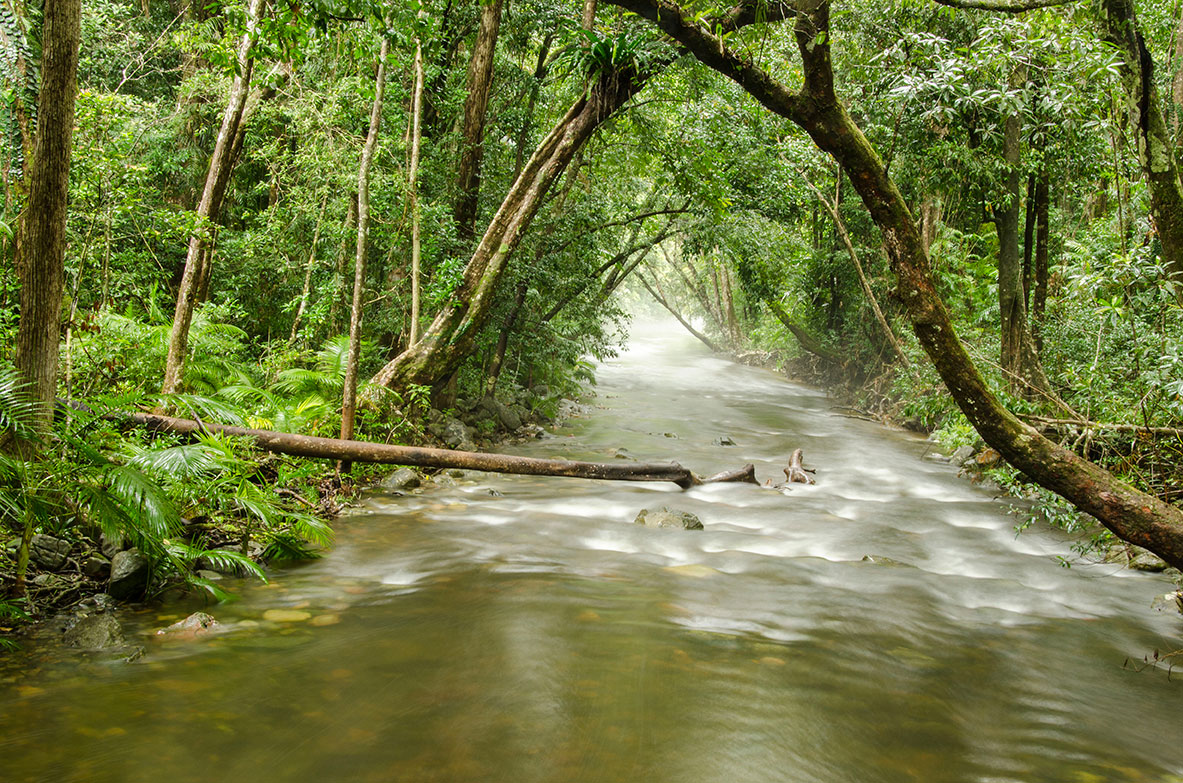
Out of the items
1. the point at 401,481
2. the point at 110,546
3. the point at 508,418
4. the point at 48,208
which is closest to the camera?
the point at 48,208

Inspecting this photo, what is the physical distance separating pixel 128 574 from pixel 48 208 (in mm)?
2283

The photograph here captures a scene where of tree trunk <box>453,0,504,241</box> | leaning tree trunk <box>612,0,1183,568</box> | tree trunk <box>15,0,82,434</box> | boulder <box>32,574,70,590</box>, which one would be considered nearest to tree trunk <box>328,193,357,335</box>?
tree trunk <box>453,0,504,241</box>

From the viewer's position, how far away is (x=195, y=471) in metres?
5.14

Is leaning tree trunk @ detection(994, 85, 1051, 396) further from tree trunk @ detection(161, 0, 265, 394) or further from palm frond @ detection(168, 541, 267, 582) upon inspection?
tree trunk @ detection(161, 0, 265, 394)

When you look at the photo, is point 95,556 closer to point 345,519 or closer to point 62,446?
point 62,446

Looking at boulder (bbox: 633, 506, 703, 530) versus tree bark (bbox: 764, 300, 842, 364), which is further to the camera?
tree bark (bbox: 764, 300, 842, 364)

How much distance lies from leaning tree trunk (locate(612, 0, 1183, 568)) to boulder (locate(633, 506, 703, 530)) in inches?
133

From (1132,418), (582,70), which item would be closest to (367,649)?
(1132,418)

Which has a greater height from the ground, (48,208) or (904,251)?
(904,251)

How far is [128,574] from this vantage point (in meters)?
4.55

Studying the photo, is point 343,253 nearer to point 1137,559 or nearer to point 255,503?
point 255,503

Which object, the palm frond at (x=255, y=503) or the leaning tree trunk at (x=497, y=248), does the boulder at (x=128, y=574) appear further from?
the leaning tree trunk at (x=497, y=248)

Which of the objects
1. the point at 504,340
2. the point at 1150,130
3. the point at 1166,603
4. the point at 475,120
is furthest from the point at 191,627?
the point at 504,340

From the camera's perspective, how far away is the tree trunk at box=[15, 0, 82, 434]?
3834mm
